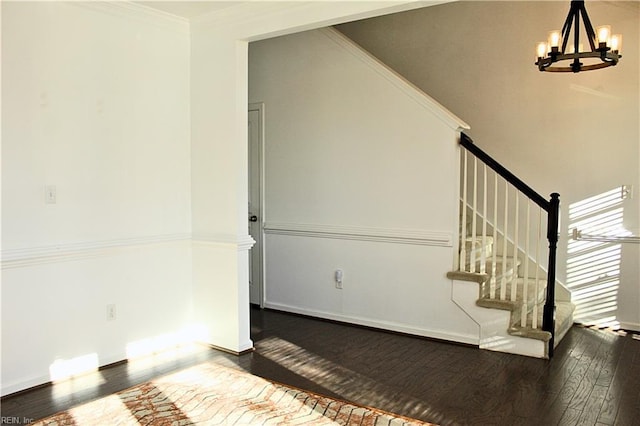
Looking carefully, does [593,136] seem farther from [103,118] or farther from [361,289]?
[103,118]

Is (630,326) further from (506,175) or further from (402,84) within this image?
(402,84)

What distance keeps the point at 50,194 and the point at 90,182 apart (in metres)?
0.29

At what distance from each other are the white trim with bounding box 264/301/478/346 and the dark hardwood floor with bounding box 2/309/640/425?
81 millimetres

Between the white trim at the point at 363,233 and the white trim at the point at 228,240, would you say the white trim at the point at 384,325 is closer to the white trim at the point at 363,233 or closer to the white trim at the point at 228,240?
the white trim at the point at 363,233

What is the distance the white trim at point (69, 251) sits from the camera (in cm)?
316

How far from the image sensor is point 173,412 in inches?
116

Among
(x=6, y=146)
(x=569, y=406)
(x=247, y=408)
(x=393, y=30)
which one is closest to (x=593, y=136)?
(x=393, y=30)

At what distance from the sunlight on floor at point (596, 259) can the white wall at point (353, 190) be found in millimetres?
1330

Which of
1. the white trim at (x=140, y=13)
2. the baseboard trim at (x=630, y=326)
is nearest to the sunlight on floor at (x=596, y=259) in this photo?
the baseboard trim at (x=630, y=326)

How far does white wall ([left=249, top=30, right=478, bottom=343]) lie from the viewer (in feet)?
14.2

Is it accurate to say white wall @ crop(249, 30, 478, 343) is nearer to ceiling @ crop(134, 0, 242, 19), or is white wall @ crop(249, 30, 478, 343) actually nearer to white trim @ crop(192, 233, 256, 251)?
white trim @ crop(192, 233, 256, 251)

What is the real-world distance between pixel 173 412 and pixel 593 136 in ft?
13.1

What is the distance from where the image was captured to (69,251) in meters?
3.43

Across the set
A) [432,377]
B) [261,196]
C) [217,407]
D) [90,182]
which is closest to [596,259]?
[432,377]
